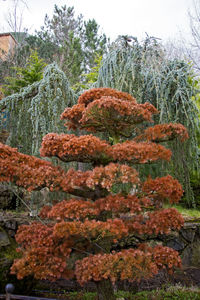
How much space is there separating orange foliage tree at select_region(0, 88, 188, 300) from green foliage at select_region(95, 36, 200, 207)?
91 cm

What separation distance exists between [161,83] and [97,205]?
6.08ft

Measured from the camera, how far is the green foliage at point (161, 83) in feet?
9.16

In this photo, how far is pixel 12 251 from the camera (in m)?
2.57

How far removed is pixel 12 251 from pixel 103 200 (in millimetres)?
1450

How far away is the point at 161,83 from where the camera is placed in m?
2.94

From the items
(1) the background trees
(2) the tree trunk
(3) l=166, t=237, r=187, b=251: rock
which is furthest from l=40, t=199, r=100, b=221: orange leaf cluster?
(1) the background trees

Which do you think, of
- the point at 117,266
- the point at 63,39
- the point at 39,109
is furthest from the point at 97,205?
the point at 63,39

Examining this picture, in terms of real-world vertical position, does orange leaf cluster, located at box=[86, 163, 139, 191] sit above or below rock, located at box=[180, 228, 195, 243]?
above

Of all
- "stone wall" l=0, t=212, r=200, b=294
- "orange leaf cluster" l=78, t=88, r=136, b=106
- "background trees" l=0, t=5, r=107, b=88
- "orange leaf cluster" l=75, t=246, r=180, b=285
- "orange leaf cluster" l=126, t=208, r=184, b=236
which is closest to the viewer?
"orange leaf cluster" l=75, t=246, r=180, b=285

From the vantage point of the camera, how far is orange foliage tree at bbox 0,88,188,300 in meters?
1.59

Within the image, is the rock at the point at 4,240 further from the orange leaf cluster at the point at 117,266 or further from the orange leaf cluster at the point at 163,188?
the orange leaf cluster at the point at 163,188

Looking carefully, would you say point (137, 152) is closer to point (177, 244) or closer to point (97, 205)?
point (97, 205)

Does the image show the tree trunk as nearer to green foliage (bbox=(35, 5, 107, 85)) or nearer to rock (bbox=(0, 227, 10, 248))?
rock (bbox=(0, 227, 10, 248))

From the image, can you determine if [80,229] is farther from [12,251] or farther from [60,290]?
[60,290]
